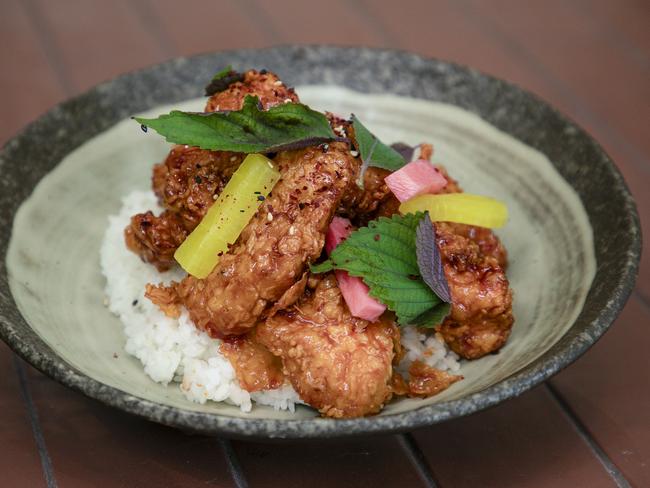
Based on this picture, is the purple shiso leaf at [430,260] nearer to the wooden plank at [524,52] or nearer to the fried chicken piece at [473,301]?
the fried chicken piece at [473,301]

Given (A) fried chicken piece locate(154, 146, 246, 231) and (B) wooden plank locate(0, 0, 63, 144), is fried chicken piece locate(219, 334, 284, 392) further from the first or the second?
(B) wooden plank locate(0, 0, 63, 144)

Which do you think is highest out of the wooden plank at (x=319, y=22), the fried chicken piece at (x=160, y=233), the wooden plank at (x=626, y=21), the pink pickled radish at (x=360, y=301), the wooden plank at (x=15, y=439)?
the wooden plank at (x=626, y=21)

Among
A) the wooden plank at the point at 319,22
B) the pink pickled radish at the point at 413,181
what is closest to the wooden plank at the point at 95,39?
the wooden plank at the point at 319,22

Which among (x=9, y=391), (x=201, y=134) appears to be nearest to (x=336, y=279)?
(x=201, y=134)

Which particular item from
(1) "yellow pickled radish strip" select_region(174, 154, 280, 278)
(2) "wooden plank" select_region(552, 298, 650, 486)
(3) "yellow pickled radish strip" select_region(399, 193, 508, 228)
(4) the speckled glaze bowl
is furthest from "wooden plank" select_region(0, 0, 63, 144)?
(2) "wooden plank" select_region(552, 298, 650, 486)

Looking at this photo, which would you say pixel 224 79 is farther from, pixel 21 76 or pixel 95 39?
pixel 95 39

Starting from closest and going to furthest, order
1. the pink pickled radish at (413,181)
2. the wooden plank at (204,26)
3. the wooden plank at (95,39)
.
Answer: the pink pickled radish at (413,181)
the wooden plank at (95,39)
the wooden plank at (204,26)

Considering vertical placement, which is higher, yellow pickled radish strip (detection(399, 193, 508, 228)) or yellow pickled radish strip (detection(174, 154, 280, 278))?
yellow pickled radish strip (detection(399, 193, 508, 228))

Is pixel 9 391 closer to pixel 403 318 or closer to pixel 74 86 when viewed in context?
pixel 403 318
